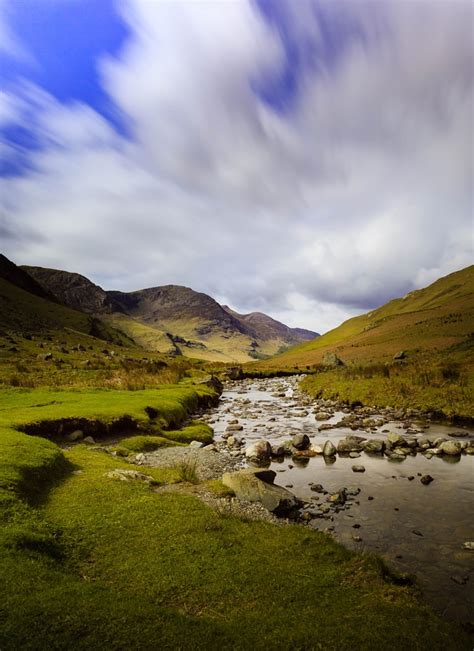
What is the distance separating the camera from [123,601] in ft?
22.7

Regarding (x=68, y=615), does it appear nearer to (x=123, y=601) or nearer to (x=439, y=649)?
(x=123, y=601)

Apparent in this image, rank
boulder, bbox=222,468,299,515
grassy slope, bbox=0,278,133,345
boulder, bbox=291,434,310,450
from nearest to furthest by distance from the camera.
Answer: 1. boulder, bbox=222,468,299,515
2. boulder, bbox=291,434,310,450
3. grassy slope, bbox=0,278,133,345

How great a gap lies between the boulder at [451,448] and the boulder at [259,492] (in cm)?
1203

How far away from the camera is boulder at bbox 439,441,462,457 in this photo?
21500 millimetres

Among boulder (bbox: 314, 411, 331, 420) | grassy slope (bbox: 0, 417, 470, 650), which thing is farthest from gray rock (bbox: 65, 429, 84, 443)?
boulder (bbox: 314, 411, 331, 420)

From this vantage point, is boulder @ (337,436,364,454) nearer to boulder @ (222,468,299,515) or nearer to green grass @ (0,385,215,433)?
boulder @ (222,468,299,515)

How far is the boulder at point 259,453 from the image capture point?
885 inches

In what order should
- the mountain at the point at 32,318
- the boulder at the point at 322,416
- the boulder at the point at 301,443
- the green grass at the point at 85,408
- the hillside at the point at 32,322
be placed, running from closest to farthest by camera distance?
the green grass at the point at 85,408 → the boulder at the point at 301,443 → the boulder at the point at 322,416 → the hillside at the point at 32,322 → the mountain at the point at 32,318

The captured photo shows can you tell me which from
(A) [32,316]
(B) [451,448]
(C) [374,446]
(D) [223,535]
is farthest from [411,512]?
(A) [32,316]

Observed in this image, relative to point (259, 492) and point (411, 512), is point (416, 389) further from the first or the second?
point (259, 492)

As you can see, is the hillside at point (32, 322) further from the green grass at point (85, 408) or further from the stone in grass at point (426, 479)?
the stone in grass at point (426, 479)

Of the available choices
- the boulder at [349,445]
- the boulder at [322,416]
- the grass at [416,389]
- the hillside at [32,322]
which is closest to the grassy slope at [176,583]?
the boulder at [349,445]

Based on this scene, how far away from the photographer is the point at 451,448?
→ 21.7 metres

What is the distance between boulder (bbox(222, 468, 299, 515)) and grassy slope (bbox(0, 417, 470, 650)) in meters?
2.13
